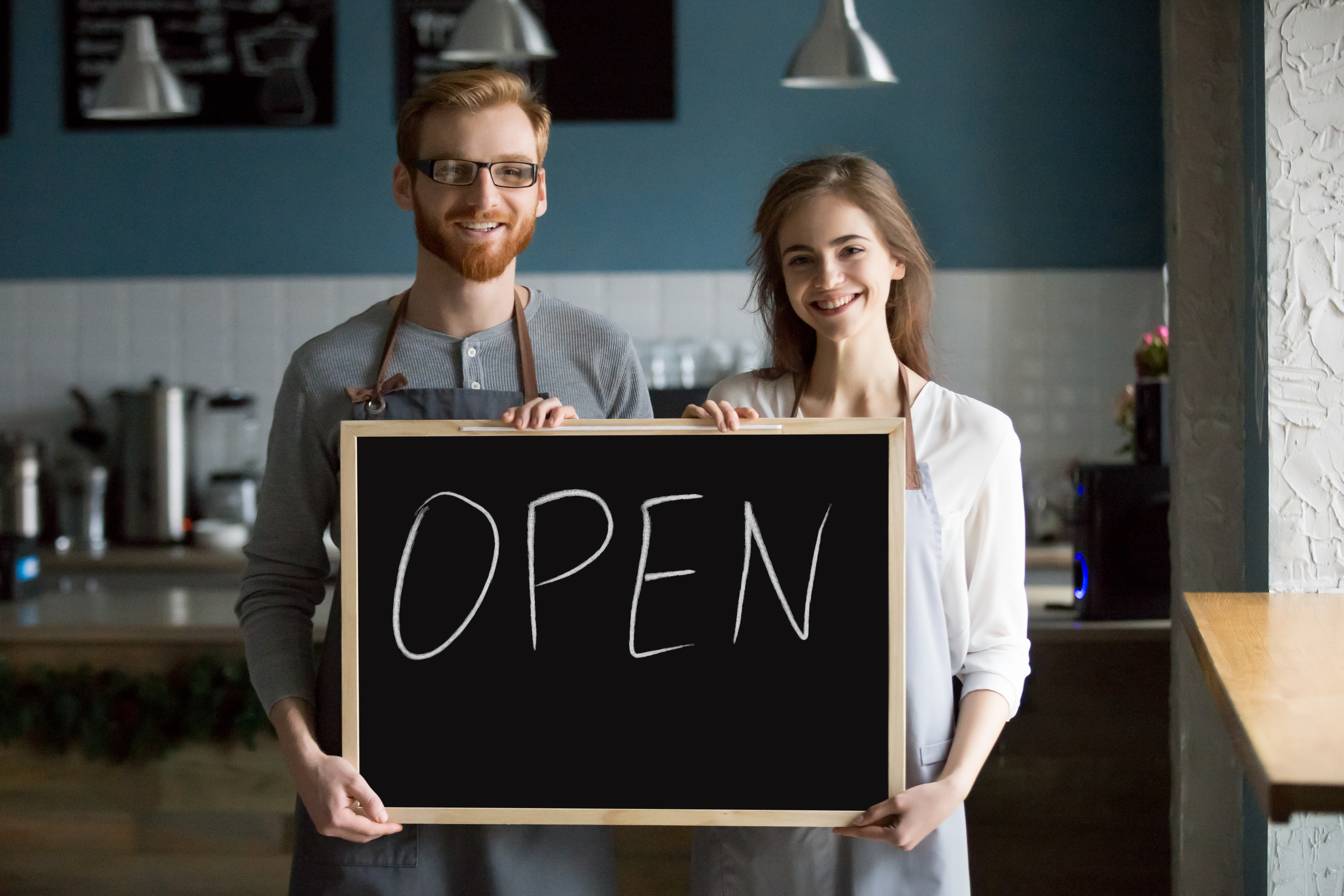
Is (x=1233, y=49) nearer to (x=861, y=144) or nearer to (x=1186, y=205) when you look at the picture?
(x=1186, y=205)

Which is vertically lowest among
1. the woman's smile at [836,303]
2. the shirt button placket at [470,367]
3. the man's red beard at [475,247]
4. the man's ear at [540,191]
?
the shirt button placket at [470,367]

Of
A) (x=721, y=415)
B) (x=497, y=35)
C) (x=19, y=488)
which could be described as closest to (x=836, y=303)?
(x=721, y=415)

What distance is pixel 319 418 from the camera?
4.56 ft

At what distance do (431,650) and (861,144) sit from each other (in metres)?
3.24

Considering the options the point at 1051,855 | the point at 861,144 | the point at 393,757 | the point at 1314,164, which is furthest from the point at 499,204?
the point at 861,144

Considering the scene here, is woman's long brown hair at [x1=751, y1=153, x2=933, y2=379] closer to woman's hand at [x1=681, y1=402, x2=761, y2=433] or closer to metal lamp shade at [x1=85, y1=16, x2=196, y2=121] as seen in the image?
woman's hand at [x1=681, y1=402, x2=761, y2=433]

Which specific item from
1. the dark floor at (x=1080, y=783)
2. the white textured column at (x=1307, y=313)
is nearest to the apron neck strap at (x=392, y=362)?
the white textured column at (x=1307, y=313)

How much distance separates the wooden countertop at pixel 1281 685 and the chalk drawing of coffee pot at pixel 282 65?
3.54 m

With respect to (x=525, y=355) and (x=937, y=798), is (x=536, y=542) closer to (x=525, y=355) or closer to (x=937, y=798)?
(x=525, y=355)

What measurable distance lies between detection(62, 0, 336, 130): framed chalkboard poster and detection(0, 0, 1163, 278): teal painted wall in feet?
0.16

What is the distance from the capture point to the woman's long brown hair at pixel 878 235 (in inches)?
53.8

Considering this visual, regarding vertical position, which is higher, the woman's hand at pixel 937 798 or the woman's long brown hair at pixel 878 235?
the woman's long brown hair at pixel 878 235

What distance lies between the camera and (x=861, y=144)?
4117 millimetres

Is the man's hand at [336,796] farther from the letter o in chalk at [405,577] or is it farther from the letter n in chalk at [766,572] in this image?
the letter n in chalk at [766,572]
